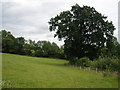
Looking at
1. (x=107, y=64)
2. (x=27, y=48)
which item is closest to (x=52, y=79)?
(x=107, y=64)

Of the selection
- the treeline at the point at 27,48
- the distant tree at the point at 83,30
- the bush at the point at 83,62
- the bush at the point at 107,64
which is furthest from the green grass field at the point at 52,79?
the treeline at the point at 27,48

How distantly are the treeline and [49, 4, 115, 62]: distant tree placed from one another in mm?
39125

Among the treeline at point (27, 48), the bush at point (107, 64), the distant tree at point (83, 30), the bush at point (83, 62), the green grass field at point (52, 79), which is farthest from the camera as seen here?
the treeline at point (27, 48)

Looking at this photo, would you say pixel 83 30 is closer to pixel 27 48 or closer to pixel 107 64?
pixel 107 64

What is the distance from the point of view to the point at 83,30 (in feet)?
117

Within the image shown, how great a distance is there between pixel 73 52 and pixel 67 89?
89.0 feet

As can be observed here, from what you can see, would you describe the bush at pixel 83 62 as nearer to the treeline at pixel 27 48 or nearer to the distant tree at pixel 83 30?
the distant tree at pixel 83 30

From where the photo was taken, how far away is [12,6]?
15.2 metres

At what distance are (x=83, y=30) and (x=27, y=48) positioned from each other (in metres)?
53.6

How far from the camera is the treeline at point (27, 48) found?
6892cm

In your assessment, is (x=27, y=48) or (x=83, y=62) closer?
(x=83, y=62)

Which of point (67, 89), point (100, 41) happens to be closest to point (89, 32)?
point (100, 41)

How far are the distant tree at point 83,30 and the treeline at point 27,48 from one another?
3912 cm

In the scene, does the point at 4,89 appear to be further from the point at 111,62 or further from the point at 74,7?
the point at 74,7
